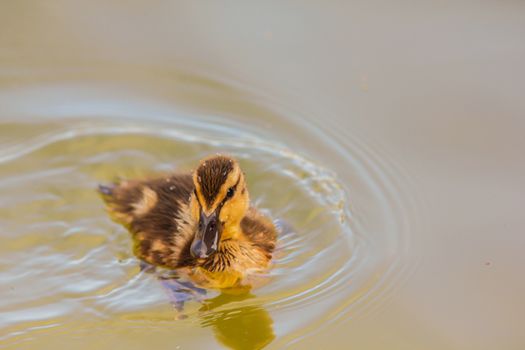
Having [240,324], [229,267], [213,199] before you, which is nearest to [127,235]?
[229,267]

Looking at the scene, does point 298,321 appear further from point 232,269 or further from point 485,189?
point 485,189

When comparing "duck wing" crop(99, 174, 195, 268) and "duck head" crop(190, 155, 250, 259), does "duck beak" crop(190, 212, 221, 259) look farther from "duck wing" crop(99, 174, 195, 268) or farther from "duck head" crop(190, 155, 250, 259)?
"duck wing" crop(99, 174, 195, 268)

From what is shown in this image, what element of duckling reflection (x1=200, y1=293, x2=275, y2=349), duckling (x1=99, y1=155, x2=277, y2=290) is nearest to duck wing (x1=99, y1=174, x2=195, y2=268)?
duckling (x1=99, y1=155, x2=277, y2=290)

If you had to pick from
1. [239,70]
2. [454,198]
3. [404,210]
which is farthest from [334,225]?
[239,70]

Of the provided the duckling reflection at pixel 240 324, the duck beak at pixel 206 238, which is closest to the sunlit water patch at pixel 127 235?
the duckling reflection at pixel 240 324

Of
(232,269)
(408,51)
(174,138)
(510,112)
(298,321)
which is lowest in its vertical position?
(298,321)

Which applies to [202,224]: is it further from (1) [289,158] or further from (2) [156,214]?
(1) [289,158]

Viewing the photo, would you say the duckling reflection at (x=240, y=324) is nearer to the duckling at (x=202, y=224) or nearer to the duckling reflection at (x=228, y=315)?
the duckling reflection at (x=228, y=315)
